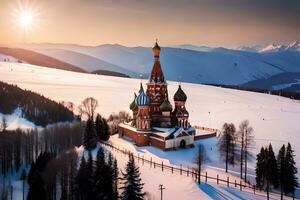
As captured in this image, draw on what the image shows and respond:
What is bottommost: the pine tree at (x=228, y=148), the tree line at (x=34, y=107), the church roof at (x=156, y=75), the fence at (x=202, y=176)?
the fence at (x=202, y=176)

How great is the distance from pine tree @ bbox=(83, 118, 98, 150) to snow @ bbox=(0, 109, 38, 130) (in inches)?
1161

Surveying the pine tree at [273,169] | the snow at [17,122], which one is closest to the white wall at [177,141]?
the pine tree at [273,169]

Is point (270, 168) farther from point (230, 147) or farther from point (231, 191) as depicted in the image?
point (230, 147)

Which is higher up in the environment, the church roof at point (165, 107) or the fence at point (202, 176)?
the church roof at point (165, 107)

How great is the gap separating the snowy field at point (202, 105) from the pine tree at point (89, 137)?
453 centimetres

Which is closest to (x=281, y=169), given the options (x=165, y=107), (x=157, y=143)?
(x=157, y=143)

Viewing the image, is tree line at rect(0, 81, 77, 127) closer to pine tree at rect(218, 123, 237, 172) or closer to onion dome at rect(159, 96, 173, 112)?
onion dome at rect(159, 96, 173, 112)

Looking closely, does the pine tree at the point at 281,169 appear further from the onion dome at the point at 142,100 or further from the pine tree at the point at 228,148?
the onion dome at the point at 142,100

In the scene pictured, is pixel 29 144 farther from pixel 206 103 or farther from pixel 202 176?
pixel 206 103

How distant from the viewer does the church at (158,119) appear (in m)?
45.2

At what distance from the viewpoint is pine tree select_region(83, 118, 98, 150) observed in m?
43.5

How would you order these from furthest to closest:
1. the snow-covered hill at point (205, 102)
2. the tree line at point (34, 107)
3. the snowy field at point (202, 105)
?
the tree line at point (34, 107)
the snow-covered hill at point (205, 102)
the snowy field at point (202, 105)

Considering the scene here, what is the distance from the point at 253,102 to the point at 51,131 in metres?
50.5

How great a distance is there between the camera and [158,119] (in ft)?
157
